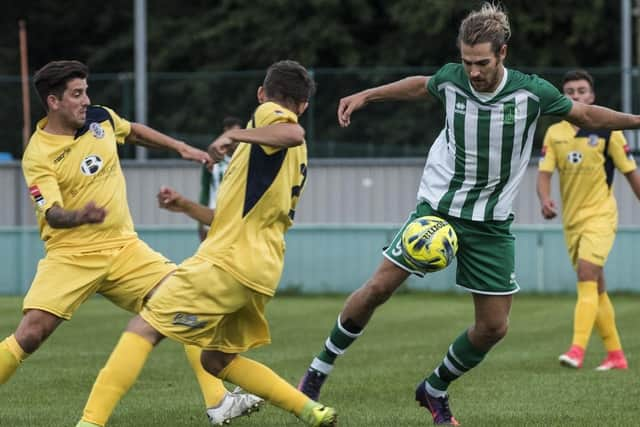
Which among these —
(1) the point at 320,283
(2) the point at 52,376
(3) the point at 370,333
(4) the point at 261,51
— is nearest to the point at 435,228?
(2) the point at 52,376

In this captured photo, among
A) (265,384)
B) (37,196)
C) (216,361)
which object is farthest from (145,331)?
(37,196)

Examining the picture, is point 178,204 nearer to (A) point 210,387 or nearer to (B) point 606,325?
(A) point 210,387

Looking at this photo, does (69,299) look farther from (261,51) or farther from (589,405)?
(261,51)

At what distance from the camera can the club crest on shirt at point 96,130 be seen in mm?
8172

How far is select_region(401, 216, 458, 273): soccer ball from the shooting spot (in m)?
7.80

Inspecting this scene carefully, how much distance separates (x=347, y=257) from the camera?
842 inches

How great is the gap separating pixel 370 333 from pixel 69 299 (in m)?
6.83

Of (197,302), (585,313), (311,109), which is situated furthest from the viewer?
(311,109)

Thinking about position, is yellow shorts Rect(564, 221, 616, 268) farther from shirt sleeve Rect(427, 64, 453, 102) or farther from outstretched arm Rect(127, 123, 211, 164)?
outstretched arm Rect(127, 123, 211, 164)

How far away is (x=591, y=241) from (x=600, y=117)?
3557 millimetres

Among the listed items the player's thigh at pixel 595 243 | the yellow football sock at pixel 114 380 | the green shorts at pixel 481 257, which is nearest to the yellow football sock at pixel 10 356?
the yellow football sock at pixel 114 380

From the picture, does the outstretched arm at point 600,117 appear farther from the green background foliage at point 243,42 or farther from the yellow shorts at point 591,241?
the green background foliage at point 243,42

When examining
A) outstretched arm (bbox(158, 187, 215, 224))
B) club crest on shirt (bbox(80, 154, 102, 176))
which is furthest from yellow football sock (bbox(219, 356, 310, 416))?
club crest on shirt (bbox(80, 154, 102, 176))

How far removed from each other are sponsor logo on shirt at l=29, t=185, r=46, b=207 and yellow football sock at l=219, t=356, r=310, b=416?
1.30 m
